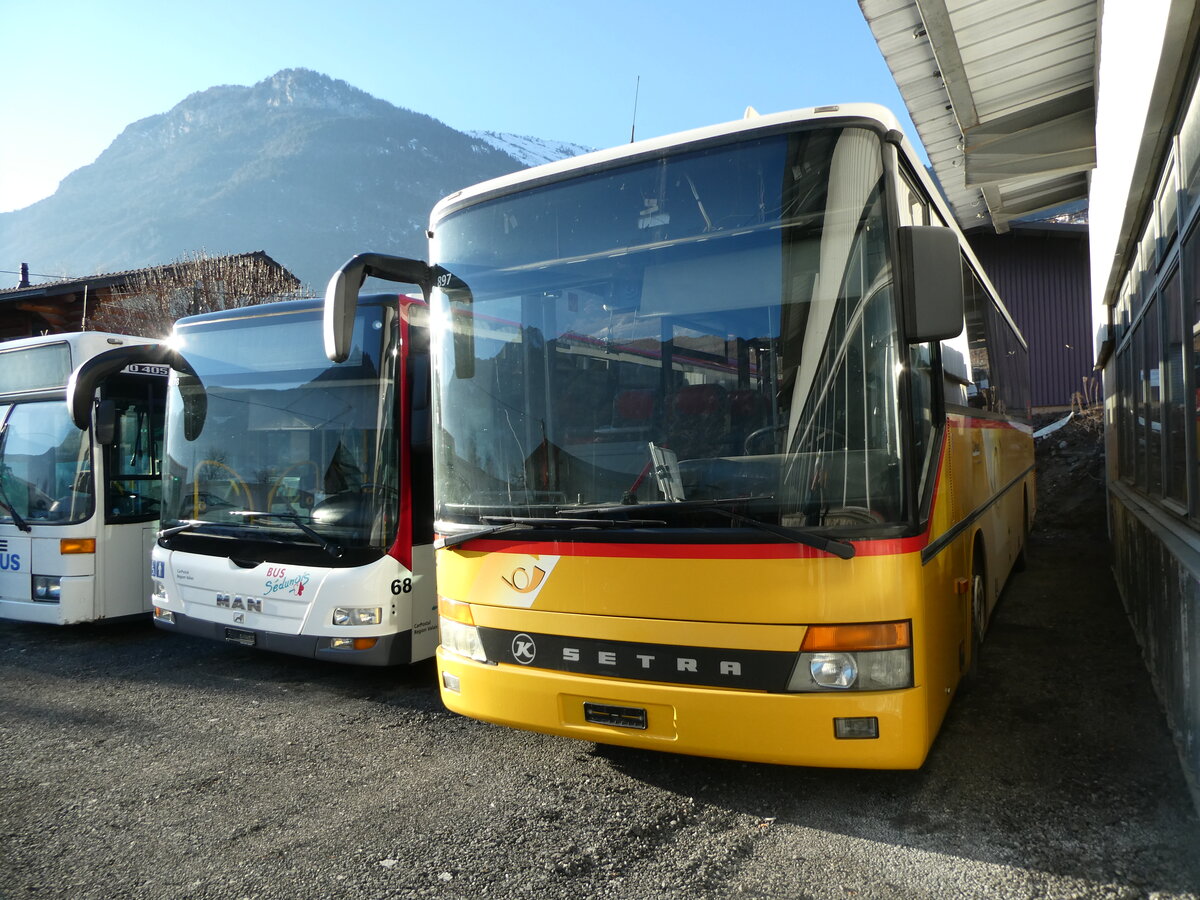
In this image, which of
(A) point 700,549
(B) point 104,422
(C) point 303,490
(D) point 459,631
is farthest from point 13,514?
(A) point 700,549

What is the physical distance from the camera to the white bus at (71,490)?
714 cm

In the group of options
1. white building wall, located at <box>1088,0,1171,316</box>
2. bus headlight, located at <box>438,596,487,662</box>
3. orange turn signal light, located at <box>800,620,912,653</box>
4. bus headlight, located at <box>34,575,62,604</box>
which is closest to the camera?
orange turn signal light, located at <box>800,620,912,653</box>

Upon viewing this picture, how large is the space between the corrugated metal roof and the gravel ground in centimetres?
545

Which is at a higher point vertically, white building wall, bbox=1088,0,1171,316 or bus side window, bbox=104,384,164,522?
white building wall, bbox=1088,0,1171,316

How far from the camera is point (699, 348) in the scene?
11.4 ft

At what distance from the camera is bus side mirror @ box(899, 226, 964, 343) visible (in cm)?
324

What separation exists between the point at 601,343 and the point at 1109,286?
314 inches

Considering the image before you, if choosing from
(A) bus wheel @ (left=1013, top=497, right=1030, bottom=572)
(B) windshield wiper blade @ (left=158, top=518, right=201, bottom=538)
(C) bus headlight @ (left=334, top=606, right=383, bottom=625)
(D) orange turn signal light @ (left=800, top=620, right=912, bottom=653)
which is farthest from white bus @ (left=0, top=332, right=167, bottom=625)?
(A) bus wheel @ (left=1013, top=497, right=1030, bottom=572)

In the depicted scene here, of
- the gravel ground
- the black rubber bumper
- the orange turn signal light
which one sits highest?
the orange turn signal light

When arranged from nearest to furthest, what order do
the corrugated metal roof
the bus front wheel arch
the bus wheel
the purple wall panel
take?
the bus front wheel arch → the corrugated metal roof → the bus wheel → the purple wall panel

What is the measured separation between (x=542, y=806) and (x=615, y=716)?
583 mm

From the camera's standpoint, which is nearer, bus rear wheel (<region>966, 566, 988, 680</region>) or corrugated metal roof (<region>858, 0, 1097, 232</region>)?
bus rear wheel (<region>966, 566, 988, 680</region>)

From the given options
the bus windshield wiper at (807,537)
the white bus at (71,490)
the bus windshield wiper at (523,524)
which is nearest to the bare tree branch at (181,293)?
the white bus at (71,490)

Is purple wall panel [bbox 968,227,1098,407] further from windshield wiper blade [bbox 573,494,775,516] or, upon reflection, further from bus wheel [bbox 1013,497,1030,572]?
windshield wiper blade [bbox 573,494,775,516]
